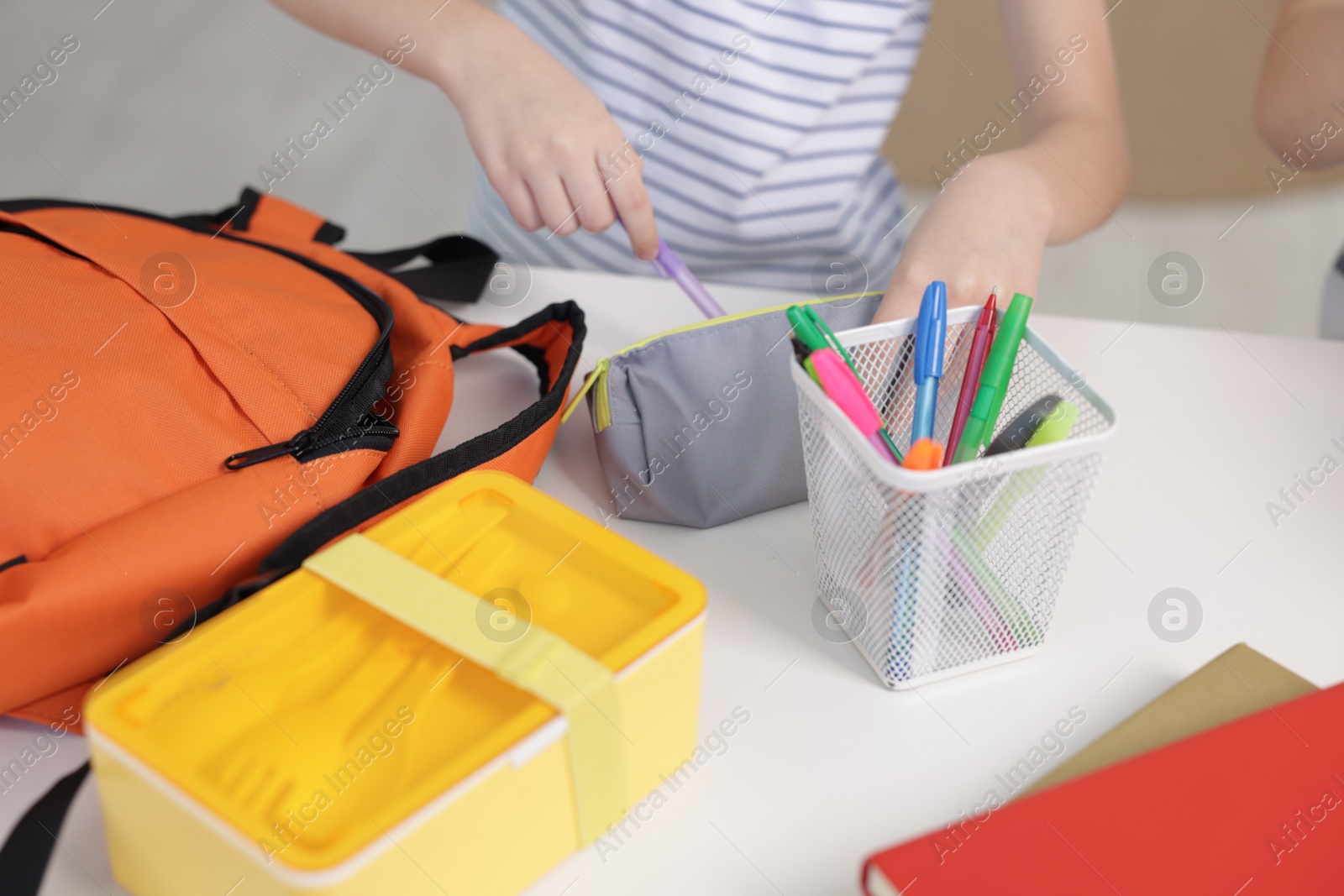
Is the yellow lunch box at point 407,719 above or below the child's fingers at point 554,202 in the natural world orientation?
below

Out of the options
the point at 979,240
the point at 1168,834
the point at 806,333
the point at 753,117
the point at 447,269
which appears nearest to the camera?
the point at 1168,834

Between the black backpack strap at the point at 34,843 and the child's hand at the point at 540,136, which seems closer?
the black backpack strap at the point at 34,843

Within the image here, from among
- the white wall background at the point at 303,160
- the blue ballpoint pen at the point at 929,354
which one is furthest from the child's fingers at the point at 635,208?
the white wall background at the point at 303,160

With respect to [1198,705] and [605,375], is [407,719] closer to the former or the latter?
[605,375]

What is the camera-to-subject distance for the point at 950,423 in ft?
1.84

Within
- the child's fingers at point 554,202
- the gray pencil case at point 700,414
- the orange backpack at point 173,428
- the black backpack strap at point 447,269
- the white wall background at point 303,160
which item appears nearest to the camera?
the orange backpack at point 173,428

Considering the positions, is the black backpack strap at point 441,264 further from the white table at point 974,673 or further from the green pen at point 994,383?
the green pen at point 994,383

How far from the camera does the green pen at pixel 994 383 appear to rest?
503mm

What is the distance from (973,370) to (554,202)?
1.05ft

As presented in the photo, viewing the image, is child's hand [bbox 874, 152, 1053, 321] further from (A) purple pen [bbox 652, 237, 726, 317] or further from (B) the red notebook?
(B) the red notebook

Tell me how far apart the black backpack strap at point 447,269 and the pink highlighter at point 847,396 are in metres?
0.40

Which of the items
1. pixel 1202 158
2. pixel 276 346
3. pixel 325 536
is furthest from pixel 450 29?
pixel 1202 158

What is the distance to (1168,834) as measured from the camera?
16.2 inches

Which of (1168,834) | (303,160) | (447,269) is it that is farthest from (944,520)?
(303,160)
